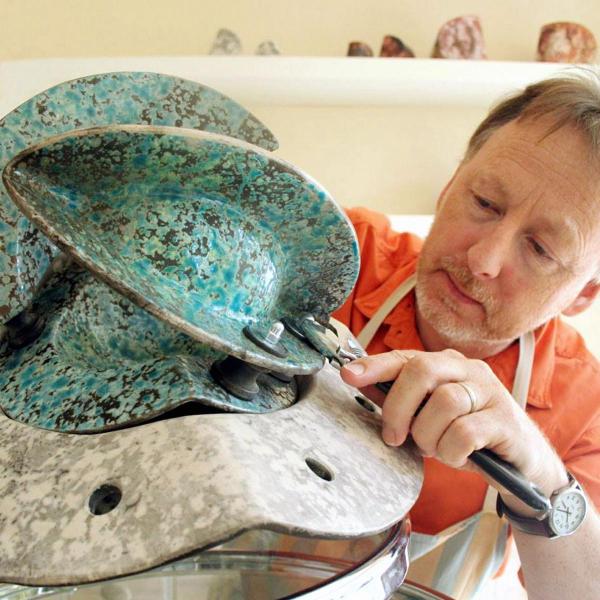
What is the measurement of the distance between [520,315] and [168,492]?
0.70 metres

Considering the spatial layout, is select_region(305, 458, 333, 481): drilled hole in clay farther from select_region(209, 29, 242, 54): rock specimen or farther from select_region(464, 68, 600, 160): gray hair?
select_region(209, 29, 242, 54): rock specimen

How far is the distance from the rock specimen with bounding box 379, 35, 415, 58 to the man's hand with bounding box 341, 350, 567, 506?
1.14m

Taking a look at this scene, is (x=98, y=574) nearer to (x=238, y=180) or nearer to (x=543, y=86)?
(x=238, y=180)

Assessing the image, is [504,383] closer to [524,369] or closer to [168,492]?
[524,369]

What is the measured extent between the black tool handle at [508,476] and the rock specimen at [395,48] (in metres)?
1.19

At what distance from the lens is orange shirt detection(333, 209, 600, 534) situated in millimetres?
903

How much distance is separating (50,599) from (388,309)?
2.47ft

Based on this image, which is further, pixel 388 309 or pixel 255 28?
pixel 255 28

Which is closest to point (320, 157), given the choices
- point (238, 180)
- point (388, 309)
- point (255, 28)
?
point (255, 28)

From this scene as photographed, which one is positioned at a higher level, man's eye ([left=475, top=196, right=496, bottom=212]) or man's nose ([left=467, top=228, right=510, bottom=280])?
man's eye ([left=475, top=196, right=496, bottom=212])

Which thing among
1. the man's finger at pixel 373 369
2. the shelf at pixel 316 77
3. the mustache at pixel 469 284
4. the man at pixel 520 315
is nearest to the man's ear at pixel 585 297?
the man at pixel 520 315

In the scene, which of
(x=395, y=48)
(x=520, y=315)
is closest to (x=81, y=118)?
(x=520, y=315)

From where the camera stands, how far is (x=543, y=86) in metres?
0.92

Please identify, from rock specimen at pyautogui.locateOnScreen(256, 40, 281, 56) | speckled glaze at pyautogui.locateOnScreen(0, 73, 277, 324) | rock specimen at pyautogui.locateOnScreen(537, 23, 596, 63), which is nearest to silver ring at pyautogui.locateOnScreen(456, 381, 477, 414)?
speckled glaze at pyautogui.locateOnScreen(0, 73, 277, 324)
